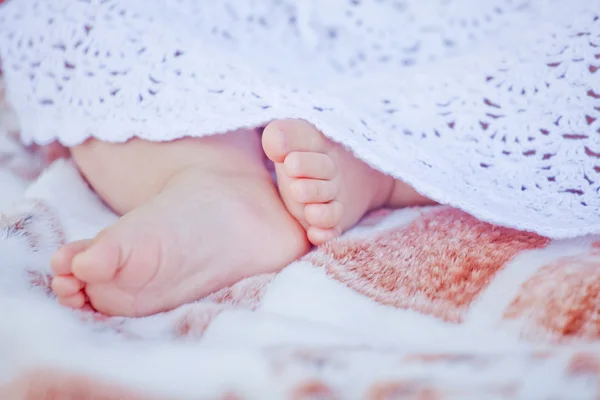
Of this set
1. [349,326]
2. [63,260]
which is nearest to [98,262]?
[63,260]

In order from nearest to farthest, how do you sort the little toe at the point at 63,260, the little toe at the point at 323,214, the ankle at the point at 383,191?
1. the little toe at the point at 63,260
2. the little toe at the point at 323,214
3. the ankle at the point at 383,191

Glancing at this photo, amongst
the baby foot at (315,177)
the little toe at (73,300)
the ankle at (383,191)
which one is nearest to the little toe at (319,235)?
the baby foot at (315,177)

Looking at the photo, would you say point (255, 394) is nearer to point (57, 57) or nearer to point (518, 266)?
point (518, 266)

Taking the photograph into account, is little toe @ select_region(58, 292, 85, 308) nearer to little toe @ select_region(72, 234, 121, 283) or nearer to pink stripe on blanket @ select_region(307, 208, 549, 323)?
little toe @ select_region(72, 234, 121, 283)

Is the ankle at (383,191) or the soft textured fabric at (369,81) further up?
the soft textured fabric at (369,81)

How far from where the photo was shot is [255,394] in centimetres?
32

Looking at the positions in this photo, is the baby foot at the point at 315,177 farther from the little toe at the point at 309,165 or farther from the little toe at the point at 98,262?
the little toe at the point at 98,262

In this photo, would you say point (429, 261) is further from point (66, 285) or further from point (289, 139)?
point (66, 285)

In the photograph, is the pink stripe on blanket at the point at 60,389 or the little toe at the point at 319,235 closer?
the pink stripe on blanket at the point at 60,389

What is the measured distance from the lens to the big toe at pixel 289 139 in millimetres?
519

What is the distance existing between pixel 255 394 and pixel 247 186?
0.92 ft

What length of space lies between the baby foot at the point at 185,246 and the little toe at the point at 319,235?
14 millimetres

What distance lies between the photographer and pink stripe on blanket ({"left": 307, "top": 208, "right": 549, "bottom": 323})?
0.46 metres

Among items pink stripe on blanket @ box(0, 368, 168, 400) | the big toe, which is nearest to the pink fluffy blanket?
pink stripe on blanket @ box(0, 368, 168, 400)
